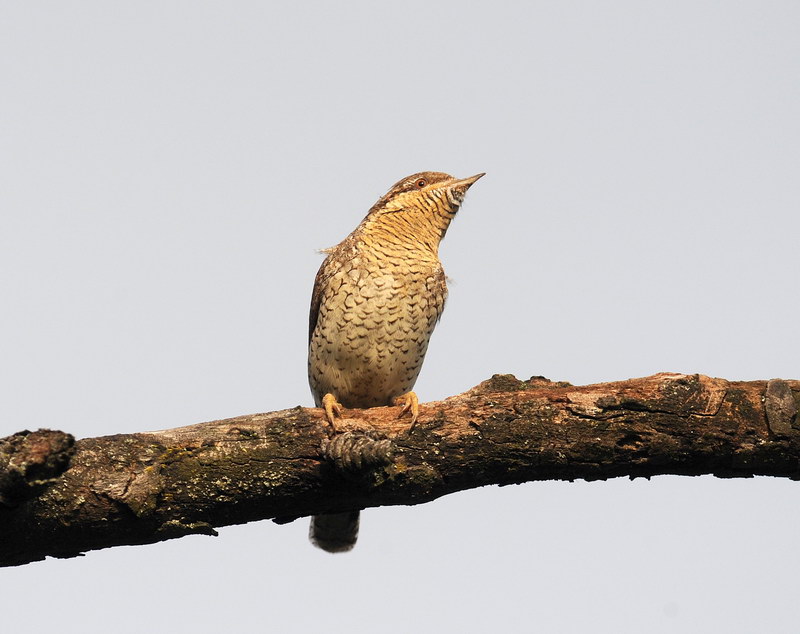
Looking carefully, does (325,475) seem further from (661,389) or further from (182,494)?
(661,389)

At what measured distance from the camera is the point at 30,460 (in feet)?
12.4

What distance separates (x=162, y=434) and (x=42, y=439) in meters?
0.62

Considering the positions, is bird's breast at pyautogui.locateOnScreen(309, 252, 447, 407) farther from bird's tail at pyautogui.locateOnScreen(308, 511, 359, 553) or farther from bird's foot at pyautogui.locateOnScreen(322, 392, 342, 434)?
bird's foot at pyautogui.locateOnScreen(322, 392, 342, 434)

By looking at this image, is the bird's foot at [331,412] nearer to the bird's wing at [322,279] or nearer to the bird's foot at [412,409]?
the bird's foot at [412,409]

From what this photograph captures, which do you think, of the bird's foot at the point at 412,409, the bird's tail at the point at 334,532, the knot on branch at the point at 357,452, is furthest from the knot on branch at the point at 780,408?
the bird's tail at the point at 334,532

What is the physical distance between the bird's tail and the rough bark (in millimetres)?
2190

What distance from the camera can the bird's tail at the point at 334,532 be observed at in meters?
6.64

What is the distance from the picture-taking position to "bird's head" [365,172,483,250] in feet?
24.6

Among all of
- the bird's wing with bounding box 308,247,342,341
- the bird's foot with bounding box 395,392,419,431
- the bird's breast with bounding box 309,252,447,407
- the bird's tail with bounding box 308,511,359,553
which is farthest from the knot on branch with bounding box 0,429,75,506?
the bird's wing with bounding box 308,247,342,341

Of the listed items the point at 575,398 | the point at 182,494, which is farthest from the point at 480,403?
the point at 182,494

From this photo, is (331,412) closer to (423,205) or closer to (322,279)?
(322,279)

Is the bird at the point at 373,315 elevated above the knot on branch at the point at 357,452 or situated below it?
above

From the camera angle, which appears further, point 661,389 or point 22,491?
point 661,389

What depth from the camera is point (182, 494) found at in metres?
4.12
